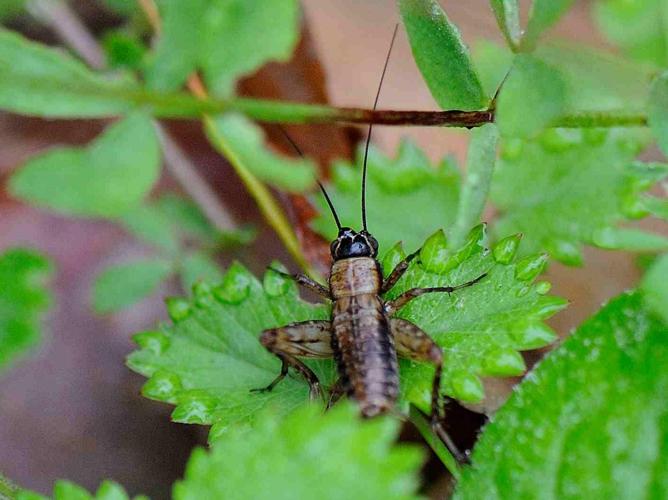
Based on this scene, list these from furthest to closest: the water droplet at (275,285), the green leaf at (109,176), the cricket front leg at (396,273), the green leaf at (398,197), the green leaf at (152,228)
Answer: the green leaf at (152,228) → the green leaf at (109,176) → the green leaf at (398,197) → the water droplet at (275,285) → the cricket front leg at (396,273)

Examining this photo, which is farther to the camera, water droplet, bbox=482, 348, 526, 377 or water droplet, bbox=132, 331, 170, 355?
water droplet, bbox=132, 331, 170, 355

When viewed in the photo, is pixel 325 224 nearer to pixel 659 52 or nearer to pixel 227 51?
pixel 227 51

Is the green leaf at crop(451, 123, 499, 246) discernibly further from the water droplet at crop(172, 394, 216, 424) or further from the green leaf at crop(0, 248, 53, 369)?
the green leaf at crop(0, 248, 53, 369)

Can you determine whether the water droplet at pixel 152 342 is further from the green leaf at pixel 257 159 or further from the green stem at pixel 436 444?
the green leaf at pixel 257 159

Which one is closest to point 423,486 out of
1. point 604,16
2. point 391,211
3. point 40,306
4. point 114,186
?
point 391,211

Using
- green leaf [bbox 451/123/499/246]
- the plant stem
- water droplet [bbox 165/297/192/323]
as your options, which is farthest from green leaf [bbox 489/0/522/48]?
the plant stem

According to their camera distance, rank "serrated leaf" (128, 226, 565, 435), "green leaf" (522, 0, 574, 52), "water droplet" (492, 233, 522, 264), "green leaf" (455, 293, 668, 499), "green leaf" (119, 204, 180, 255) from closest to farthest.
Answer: "green leaf" (455, 293, 668, 499) → "green leaf" (522, 0, 574, 52) → "serrated leaf" (128, 226, 565, 435) → "water droplet" (492, 233, 522, 264) → "green leaf" (119, 204, 180, 255)

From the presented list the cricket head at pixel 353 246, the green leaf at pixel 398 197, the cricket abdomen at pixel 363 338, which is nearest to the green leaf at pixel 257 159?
the green leaf at pixel 398 197

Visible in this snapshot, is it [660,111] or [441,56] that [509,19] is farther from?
[660,111]

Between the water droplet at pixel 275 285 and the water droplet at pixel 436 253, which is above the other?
the water droplet at pixel 275 285
